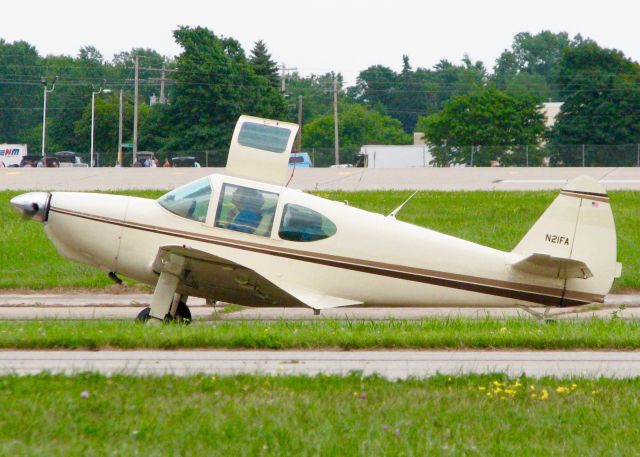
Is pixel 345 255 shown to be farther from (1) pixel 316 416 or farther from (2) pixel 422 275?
(1) pixel 316 416

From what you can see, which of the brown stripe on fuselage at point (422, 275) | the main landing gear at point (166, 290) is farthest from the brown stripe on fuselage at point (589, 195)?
the main landing gear at point (166, 290)

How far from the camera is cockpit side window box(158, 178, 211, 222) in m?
13.2

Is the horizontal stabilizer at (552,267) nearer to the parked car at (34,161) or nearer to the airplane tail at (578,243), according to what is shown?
the airplane tail at (578,243)

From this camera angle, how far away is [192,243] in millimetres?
13141

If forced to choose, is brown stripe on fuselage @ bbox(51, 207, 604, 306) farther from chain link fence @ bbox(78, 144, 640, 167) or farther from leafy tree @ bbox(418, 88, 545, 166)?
leafy tree @ bbox(418, 88, 545, 166)

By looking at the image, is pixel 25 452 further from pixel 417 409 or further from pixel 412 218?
pixel 412 218

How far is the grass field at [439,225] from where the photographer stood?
19.5 metres

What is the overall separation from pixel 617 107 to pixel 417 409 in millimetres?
79655

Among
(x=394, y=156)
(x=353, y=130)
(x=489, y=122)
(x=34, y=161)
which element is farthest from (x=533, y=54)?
(x=34, y=161)

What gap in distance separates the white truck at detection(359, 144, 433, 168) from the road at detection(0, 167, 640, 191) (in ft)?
117

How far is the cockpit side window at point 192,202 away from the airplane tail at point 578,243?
3.81 metres

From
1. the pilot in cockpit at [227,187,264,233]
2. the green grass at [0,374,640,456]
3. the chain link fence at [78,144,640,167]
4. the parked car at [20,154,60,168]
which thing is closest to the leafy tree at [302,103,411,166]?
the parked car at [20,154,60,168]

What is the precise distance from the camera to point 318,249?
13125 millimetres

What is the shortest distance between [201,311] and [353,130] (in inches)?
3991
